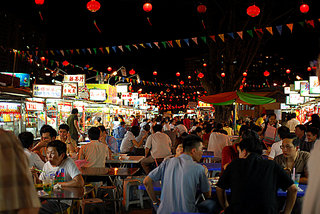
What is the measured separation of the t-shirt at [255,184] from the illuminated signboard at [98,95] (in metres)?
19.7

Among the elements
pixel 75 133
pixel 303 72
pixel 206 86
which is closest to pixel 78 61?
pixel 206 86

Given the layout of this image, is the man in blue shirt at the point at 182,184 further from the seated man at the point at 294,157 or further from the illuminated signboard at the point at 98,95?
the illuminated signboard at the point at 98,95

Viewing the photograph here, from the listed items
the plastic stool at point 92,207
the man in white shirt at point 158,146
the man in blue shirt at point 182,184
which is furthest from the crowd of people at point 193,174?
the man in white shirt at point 158,146

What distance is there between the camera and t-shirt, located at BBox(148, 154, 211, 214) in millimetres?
4379

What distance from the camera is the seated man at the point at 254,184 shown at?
13.0ft

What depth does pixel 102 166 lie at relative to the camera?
8.54 m

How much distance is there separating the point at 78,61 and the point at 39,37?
618cm

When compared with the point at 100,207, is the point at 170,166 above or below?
above

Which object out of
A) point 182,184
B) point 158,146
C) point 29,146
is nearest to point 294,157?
point 182,184

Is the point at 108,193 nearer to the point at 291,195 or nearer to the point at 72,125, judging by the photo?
the point at 291,195

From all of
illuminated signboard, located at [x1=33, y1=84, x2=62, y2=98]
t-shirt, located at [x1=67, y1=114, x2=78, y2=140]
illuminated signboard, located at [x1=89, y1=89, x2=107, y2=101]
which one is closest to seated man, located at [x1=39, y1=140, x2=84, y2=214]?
t-shirt, located at [x1=67, y1=114, x2=78, y2=140]

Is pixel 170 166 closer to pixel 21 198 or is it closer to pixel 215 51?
pixel 21 198

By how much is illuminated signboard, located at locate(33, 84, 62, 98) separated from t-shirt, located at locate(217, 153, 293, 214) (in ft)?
42.4

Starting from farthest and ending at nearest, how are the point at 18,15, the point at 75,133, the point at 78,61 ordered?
the point at 78,61 → the point at 18,15 → the point at 75,133
